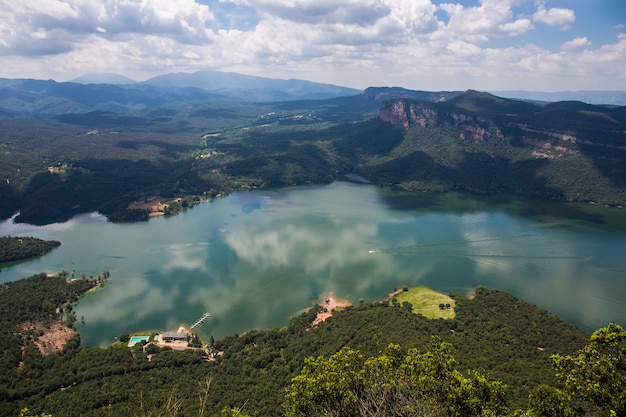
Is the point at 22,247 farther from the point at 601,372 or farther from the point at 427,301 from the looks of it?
the point at 601,372

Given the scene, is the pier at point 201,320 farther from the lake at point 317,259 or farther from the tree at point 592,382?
the tree at point 592,382

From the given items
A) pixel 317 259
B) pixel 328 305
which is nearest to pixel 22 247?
pixel 317 259

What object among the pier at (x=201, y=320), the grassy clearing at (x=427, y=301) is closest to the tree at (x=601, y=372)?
the grassy clearing at (x=427, y=301)

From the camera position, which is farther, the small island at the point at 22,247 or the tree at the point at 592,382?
the small island at the point at 22,247

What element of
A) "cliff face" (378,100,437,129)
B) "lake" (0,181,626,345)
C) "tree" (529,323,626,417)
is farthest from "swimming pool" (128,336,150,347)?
"cliff face" (378,100,437,129)

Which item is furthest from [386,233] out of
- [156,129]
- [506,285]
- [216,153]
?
[156,129]

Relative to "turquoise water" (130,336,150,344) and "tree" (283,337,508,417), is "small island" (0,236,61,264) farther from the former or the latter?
"tree" (283,337,508,417)

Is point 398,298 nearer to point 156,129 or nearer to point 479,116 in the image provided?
point 479,116
